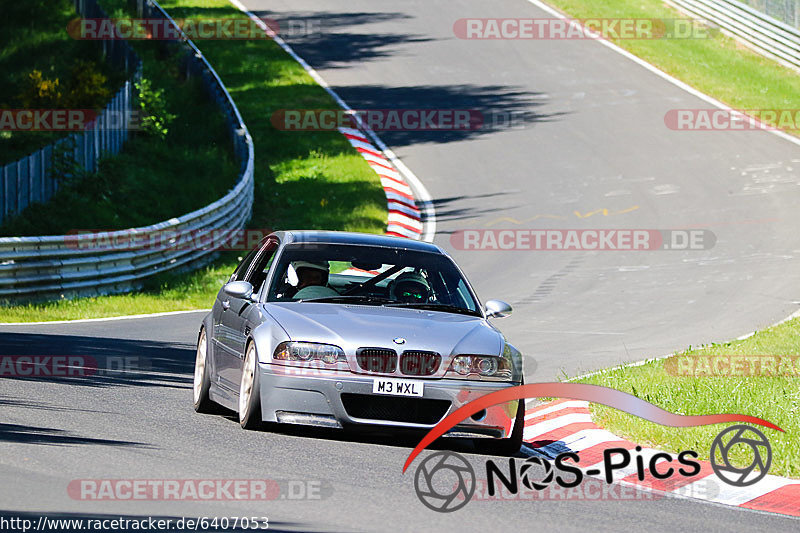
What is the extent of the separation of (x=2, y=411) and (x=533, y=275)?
1554 centimetres

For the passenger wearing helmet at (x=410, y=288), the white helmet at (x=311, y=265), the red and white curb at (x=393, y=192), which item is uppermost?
the white helmet at (x=311, y=265)

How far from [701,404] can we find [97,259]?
12.5 m

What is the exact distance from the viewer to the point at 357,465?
28.0 feet

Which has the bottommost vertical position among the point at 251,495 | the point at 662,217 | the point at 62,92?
the point at 662,217

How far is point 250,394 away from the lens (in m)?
9.41

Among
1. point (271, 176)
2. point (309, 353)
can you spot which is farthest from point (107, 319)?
point (271, 176)

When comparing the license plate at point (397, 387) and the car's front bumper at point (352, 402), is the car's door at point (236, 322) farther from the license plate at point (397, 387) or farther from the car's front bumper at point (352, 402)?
the license plate at point (397, 387)

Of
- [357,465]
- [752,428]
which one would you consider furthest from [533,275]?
[357,465]

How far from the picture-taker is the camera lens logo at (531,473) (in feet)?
27.7

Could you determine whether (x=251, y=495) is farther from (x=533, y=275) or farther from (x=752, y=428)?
(x=533, y=275)

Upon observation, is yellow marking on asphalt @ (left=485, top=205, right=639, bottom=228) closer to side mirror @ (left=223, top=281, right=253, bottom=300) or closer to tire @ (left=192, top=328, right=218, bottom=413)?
tire @ (left=192, top=328, right=218, bottom=413)

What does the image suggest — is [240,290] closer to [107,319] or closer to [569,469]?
[569,469]

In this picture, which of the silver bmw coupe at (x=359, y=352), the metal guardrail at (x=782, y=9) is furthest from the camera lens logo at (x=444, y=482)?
the metal guardrail at (x=782, y=9)

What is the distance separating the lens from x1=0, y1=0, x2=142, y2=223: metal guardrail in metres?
24.1
